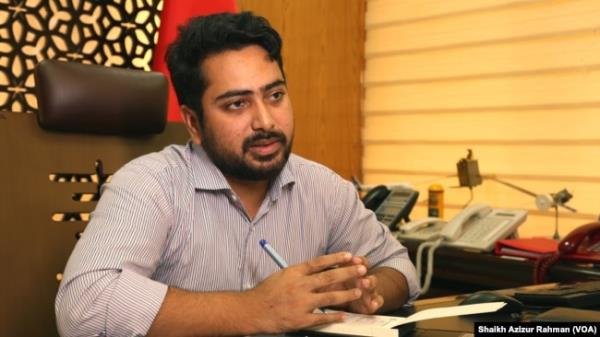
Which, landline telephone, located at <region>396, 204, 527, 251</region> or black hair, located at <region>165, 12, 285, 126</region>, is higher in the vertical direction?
black hair, located at <region>165, 12, 285, 126</region>

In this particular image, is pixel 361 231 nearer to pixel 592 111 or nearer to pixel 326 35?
pixel 592 111

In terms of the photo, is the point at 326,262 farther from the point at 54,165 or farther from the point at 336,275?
the point at 54,165

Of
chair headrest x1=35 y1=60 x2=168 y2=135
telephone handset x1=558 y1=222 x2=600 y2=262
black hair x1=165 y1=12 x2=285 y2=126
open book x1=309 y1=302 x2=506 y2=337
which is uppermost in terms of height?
black hair x1=165 y1=12 x2=285 y2=126

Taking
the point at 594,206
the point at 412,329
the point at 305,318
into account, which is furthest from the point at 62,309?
the point at 594,206

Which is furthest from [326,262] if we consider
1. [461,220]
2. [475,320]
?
[461,220]

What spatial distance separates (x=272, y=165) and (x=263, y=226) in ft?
0.54

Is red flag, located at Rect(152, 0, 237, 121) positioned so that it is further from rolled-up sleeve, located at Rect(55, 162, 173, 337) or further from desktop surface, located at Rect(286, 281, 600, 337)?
desktop surface, located at Rect(286, 281, 600, 337)

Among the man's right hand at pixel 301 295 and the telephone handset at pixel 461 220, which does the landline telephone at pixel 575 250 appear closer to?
the telephone handset at pixel 461 220

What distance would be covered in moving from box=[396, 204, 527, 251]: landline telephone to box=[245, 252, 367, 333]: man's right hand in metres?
1.08

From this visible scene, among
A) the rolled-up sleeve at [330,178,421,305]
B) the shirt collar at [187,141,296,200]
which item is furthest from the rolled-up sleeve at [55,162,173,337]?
the rolled-up sleeve at [330,178,421,305]

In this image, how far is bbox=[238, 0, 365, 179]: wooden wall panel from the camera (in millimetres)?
3066

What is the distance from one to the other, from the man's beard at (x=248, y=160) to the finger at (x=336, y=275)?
39cm

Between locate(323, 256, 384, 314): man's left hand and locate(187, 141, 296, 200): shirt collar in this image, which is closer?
locate(323, 256, 384, 314): man's left hand

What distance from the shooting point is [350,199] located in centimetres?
181
